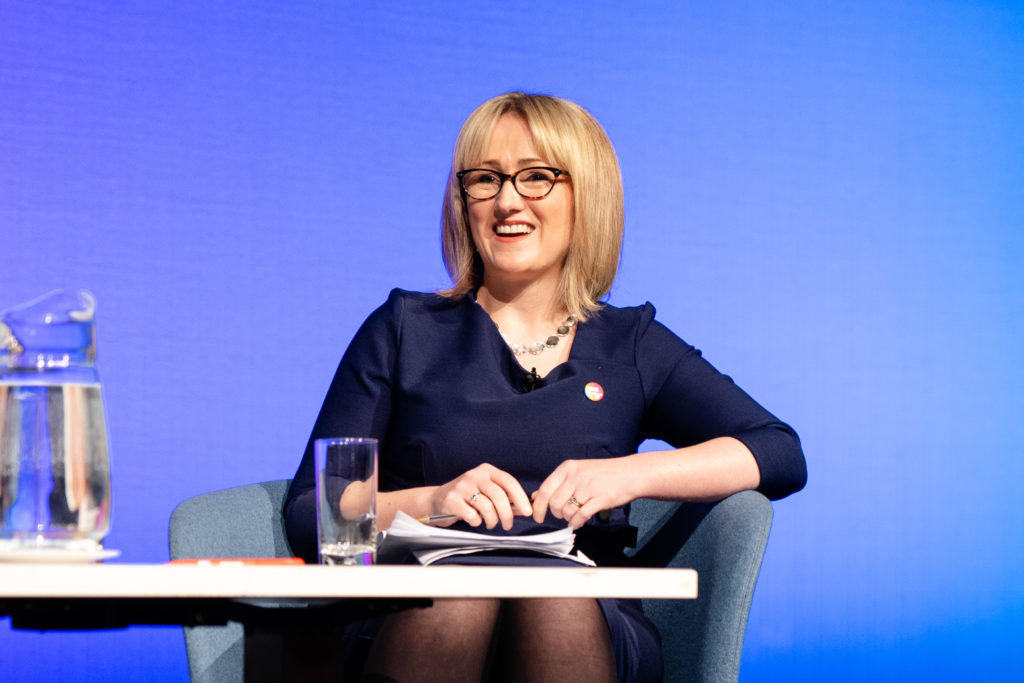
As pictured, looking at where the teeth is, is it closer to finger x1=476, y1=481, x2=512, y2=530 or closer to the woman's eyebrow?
the woman's eyebrow

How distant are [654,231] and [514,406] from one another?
124 cm

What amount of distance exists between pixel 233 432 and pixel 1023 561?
2.09 m

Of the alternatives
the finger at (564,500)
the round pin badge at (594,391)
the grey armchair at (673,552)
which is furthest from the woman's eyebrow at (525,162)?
the finger at (564,500)

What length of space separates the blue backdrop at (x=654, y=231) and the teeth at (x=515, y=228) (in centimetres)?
61

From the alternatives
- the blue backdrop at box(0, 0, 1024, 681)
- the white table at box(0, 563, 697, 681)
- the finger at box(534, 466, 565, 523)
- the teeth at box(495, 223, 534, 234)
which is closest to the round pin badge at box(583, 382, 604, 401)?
the teeth at box(495, 223, 534, 234)

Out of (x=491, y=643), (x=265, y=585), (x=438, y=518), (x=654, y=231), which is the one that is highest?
(x=654, y=231)

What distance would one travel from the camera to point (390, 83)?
2682 mm

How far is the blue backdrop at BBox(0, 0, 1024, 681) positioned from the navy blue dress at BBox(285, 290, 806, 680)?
65 cm

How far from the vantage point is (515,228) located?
1.82m

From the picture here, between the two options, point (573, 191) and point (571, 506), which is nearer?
point (571, 506)

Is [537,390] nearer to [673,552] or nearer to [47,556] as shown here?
[673,552]

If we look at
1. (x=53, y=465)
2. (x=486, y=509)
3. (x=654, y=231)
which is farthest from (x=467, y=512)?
(x=654, y=231)

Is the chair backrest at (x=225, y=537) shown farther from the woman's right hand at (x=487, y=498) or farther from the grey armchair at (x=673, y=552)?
the woman's right hand at (x=487, y=498)

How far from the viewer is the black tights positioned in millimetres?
1164
